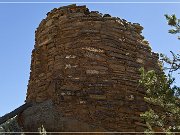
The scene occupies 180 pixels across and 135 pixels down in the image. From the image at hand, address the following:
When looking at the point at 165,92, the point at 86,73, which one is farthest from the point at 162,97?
the point at 86,73

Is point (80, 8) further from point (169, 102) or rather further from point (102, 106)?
point (169, 102)

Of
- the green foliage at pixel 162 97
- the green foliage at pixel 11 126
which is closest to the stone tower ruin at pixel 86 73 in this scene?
the green foliage at pixel 11 126

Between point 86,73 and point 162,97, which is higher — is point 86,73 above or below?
above

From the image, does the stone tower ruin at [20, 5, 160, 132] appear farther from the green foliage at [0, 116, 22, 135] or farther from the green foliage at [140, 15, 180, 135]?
the green foliage at [140, 15, 180, 135]

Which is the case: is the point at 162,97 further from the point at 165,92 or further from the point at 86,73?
the point at 86,73

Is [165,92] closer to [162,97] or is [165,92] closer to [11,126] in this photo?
[162,97]

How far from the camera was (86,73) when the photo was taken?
8844 mm

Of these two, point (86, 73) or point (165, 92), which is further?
point (86, 73)

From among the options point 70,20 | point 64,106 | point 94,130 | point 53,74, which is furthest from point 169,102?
point 70,20

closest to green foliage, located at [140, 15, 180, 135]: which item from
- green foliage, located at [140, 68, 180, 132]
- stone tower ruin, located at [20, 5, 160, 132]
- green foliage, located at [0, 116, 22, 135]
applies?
green foliage, located at [140, 68, 180, 132]

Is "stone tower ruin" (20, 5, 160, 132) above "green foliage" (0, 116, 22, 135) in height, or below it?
above

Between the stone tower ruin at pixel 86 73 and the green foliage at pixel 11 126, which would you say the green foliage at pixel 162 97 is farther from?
the green foliage at pixel 11 126

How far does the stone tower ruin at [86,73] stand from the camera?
8.43 m

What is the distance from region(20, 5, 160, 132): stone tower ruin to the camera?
843 cm
